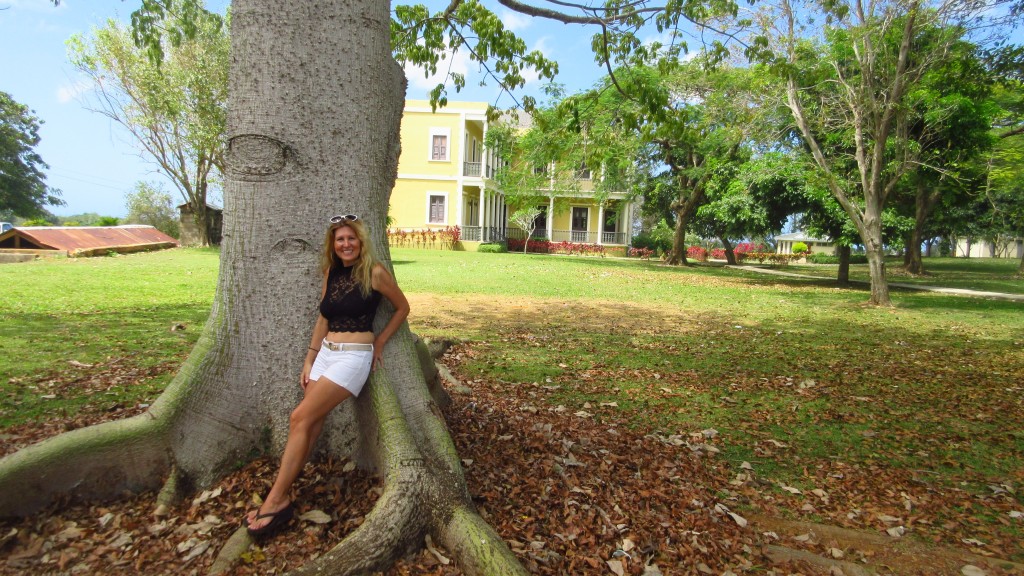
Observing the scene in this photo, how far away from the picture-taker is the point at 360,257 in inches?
125

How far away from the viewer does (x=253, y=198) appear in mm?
3203

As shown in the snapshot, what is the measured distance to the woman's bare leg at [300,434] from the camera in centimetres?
290

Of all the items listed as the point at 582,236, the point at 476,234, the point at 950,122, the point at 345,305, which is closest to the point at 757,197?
the point at 950,122

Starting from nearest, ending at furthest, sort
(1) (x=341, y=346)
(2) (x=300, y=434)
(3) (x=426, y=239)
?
1. (2) (x=300, y=434)
2. (1) (x=341, y=346)
3. (3) (x=426, y=239)

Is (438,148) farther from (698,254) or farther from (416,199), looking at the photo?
(698,254)

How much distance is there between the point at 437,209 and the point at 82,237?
18.8 m

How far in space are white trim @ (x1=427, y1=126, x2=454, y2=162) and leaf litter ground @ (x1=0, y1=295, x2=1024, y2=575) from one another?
32.2 meters

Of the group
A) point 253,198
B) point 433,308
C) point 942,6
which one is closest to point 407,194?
point 433,308

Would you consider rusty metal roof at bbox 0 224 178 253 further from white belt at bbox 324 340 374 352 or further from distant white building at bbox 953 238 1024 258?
distant white building at bbox 953 238 1024 258

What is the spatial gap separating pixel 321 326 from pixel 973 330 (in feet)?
41.2

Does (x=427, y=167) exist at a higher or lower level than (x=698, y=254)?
higher

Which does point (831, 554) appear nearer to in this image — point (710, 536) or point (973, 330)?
point (710, 536)

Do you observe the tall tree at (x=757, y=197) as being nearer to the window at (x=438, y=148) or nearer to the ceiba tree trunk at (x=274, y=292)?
the ceiba tree trunk at (x=274, y=292)

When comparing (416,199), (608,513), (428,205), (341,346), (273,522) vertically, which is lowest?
(608,513)
